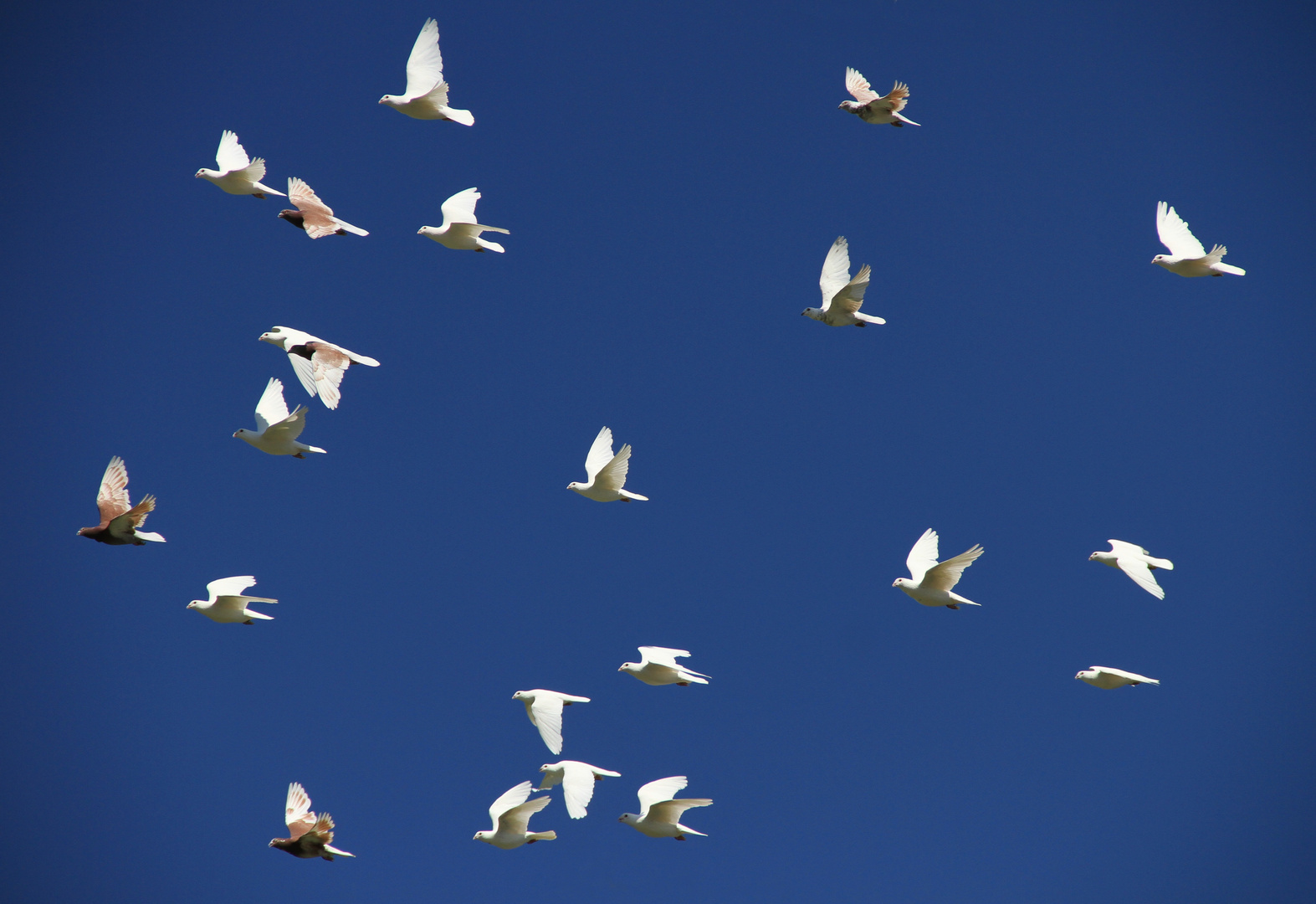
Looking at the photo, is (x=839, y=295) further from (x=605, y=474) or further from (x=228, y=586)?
(x=228, y=586)

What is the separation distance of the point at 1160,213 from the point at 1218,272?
57.7 inches

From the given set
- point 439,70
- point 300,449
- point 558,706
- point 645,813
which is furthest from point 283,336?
point 645,813

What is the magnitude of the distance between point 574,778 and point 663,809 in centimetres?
165

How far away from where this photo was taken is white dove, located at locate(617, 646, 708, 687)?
20781mm

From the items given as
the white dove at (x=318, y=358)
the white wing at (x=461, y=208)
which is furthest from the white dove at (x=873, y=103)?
the white dove at (x=318, y=358)

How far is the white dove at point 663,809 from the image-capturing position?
19.7m

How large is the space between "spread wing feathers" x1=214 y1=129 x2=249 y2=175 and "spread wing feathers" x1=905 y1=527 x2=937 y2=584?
40.9 feet

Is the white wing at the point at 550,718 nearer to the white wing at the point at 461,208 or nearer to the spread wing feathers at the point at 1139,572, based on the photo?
the white wing at the point at 461,208

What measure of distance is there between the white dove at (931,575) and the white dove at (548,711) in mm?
5855

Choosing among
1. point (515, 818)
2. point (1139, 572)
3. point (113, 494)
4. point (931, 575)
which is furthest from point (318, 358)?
point (1139, 572)

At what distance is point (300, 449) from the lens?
65.2ft

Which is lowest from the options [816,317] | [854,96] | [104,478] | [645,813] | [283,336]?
[645,813]

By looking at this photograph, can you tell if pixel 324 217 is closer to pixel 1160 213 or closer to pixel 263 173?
pixel 263 173

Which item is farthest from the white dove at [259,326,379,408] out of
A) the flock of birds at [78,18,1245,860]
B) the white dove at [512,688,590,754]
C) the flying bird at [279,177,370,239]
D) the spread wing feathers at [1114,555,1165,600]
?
the spread wing feathers at [1114,555,1165,600]
